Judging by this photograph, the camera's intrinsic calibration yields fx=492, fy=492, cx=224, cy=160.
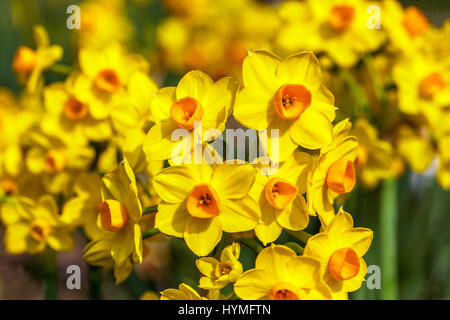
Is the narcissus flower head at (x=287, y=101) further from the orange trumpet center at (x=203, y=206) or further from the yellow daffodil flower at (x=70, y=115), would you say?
the yellow daffodil flower at (x=70, y=115)

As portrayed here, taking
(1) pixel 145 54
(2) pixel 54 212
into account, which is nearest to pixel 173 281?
(2) pixel 54 212

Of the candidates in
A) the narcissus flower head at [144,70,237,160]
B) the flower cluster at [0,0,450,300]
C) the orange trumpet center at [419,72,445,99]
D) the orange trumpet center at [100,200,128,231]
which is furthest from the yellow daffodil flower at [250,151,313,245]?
the orange trumpet center at [419,72,445,99]

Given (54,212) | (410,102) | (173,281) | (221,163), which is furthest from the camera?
(173,281)

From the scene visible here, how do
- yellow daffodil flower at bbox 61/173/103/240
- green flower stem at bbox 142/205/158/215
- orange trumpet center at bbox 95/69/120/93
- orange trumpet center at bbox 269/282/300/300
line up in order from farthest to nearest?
1. orange trumpet center at bbox 95/69/120/93
2. yellow daffodil flower at bbox 61/173/103/240
3. green flower stem at bbox 142/205/158/215
4. orange trumpet center at bbox 269/282/300/300

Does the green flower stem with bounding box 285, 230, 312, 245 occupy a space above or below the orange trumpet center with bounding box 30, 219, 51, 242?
below

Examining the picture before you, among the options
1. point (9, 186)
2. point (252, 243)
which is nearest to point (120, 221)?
point (252, 243)

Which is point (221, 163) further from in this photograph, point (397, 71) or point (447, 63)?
point (447, 63)

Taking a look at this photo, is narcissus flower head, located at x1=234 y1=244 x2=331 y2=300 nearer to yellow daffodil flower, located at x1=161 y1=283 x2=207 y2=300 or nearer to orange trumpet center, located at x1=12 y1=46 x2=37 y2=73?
yellow daffodil flower, located at x1=161 y1=283 x2=207 y2=300
